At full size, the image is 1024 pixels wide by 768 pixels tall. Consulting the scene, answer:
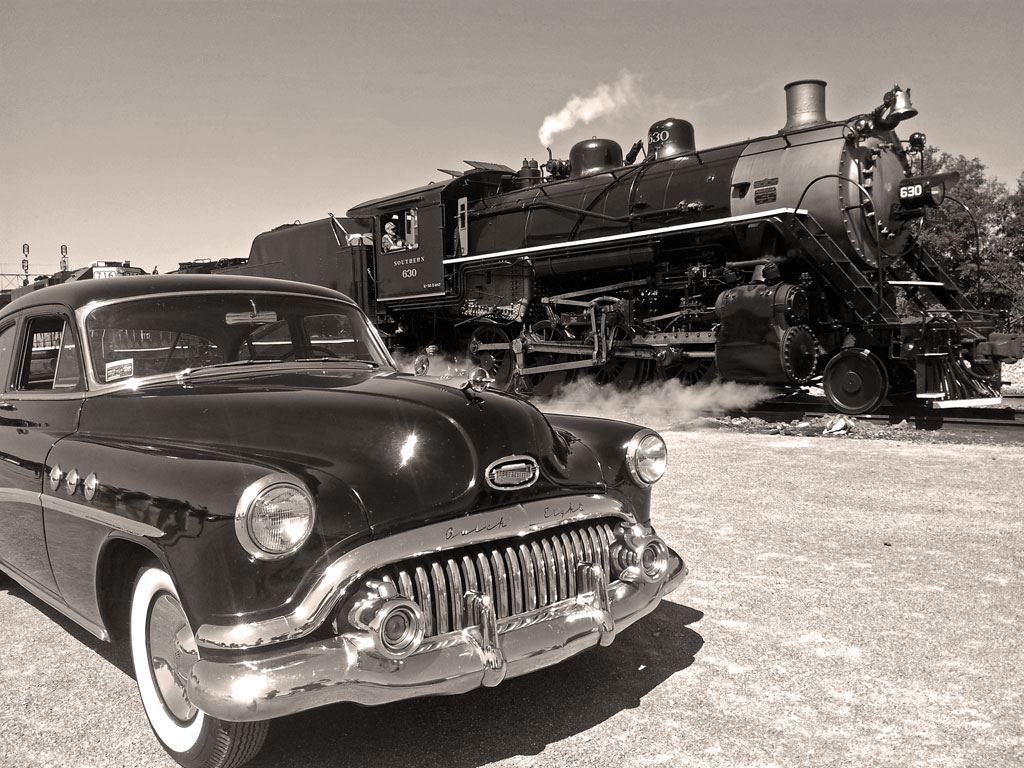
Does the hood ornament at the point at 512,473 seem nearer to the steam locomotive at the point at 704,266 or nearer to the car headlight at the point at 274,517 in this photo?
the car headlight at the point at 274,517

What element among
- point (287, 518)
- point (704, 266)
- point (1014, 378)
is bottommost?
point (1014, 378)

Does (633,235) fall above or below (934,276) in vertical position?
above

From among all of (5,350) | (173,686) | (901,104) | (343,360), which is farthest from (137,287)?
(901,104)

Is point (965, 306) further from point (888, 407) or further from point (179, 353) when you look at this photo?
point (179, 353)

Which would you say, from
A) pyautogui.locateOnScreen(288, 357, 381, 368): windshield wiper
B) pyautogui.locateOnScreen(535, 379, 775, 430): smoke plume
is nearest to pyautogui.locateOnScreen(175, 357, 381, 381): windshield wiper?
pyautogui.locateOnScreen(288, 357, 381, 368): windshield wiper

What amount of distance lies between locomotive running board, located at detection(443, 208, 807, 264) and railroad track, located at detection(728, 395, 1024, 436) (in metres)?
2.35

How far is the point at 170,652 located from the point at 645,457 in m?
1.85

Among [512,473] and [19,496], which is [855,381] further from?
[19,496]

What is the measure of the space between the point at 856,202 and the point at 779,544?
5.86m

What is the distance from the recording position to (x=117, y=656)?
3.37 metres

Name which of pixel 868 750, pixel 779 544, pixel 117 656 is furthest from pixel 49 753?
pixel 779 544

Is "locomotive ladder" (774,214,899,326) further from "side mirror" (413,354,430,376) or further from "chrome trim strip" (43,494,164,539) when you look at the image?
"chrome trim strip" (43,494,164,539)

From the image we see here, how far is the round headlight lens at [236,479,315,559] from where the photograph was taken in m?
2.21

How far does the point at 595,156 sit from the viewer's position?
12.0 metres
